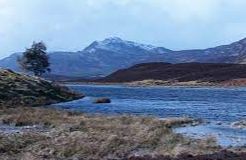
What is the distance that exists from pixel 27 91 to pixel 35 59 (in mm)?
72586

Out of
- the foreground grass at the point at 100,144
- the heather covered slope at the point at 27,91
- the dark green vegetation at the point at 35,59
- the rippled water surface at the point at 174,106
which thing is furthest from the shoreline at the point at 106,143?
the dark green vegetation at the point at 35,59

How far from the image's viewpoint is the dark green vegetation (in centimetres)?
16562

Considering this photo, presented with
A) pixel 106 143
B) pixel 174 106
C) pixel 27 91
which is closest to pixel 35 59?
pixel 27 91

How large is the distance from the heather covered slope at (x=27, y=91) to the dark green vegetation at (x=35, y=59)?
5082 cm

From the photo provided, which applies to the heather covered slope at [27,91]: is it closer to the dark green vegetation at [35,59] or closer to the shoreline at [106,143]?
the shoreline at [106,143]

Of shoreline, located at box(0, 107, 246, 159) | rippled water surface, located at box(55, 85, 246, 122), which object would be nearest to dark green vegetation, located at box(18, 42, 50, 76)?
rippled water surface, located at box(55, 85, 246, 122)

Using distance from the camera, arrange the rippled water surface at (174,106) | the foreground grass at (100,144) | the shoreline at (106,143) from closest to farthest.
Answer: the foreground grass at (100,144) < the shoreline at (106,143) < the rippled water surface at (174,106)

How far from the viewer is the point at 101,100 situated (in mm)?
101188

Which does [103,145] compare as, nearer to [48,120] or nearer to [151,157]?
[151,157]

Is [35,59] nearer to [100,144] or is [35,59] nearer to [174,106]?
[174,106]

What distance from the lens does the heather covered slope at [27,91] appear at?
→ 86.3 meters

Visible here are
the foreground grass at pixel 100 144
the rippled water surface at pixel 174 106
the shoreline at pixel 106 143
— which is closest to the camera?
the foreground grass at pixel 100 144

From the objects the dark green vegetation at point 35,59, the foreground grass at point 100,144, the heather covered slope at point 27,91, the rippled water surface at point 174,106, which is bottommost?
the rippled water surface at point 174,106

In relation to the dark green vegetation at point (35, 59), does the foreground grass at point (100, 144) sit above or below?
below
